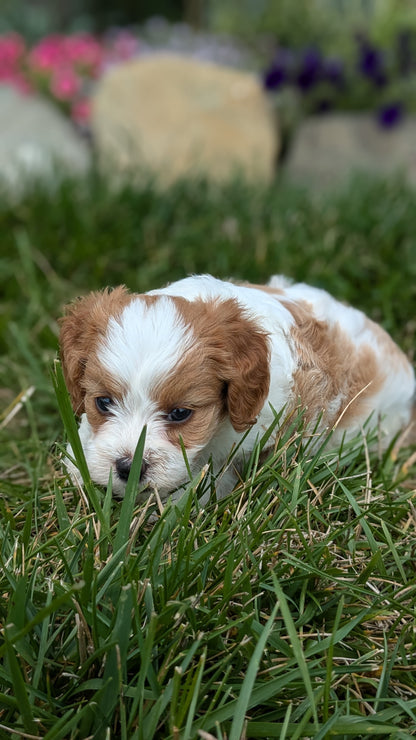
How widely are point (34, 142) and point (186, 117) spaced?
7.22 ft

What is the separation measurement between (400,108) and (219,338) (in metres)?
8.95

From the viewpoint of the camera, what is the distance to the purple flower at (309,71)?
36.6ft

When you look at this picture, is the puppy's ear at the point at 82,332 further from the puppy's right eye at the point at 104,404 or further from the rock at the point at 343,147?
the rock at the point at 343,147

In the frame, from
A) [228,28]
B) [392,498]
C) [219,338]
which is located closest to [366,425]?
[392,498]

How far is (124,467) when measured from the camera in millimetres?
2938

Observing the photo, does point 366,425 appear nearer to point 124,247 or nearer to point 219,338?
point 219,338

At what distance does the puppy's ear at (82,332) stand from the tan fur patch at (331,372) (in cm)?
85

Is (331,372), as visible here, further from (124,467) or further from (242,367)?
(124,467)

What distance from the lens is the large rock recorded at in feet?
34.8

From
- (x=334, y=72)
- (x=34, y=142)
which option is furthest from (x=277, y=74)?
(x=34, y=142)

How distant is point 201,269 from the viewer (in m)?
6.40

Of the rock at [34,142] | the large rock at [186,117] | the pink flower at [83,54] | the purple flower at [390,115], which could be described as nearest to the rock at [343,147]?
the purple flower at [390,115]

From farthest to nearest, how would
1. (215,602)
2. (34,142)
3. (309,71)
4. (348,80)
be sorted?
(348,80)
(309,71)
(34,142)
(215,602)

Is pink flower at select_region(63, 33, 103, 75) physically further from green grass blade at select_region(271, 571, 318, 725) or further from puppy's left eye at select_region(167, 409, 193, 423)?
green grass blade at select_region(271, 571, 318, 725)
